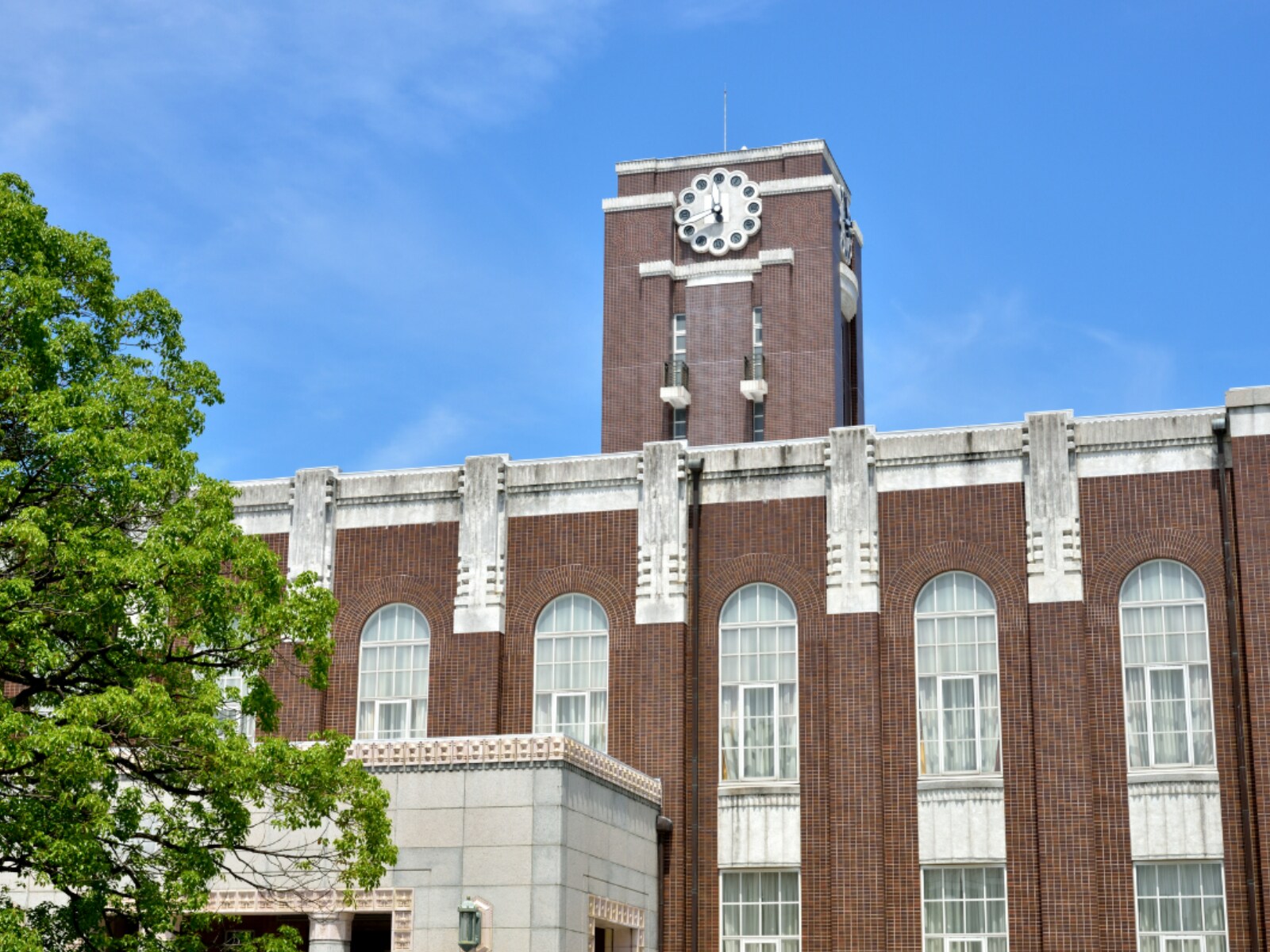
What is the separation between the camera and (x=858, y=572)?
3206 cm

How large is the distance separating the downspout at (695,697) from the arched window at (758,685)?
452 mm

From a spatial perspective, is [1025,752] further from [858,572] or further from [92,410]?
[92,410]

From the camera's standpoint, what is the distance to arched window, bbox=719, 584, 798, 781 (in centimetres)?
3206

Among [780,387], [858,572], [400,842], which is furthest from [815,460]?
[780,387]

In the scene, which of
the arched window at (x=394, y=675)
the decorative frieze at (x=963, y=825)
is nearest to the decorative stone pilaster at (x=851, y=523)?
the decorative frieze at (x=963, y=825)

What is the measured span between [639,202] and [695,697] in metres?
20.4

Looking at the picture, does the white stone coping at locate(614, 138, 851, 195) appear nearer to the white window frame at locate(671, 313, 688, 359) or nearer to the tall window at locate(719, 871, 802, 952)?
the white window frame at locate(671, 313, 688, 359)

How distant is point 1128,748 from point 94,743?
18.7m

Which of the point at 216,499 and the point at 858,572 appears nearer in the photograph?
the point at 216,499

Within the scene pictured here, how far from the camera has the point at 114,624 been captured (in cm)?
1973

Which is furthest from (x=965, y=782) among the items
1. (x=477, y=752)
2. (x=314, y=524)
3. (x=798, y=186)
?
(x=798, y=186)

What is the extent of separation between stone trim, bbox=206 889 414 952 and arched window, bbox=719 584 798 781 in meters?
7.60

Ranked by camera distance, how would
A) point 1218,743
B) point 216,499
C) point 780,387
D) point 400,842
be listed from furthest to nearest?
point 780,387
point 1218,743
point 400,842
point 216,499

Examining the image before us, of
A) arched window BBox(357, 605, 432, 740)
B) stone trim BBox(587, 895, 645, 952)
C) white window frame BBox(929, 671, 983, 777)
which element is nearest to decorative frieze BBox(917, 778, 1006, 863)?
white window frame BBox(929, 671, 983, 777)
